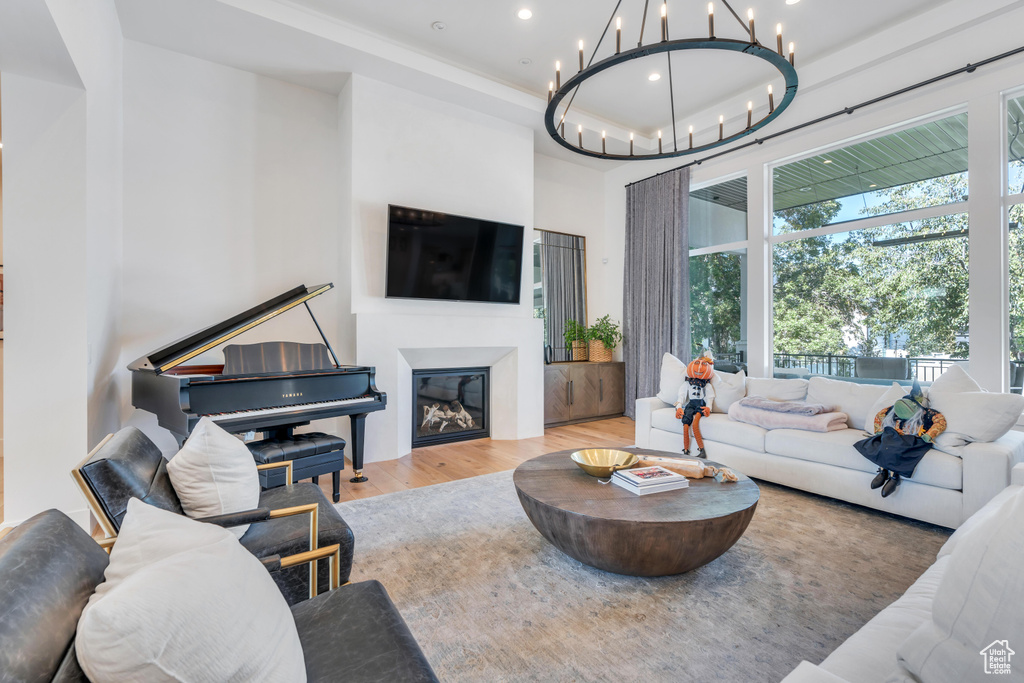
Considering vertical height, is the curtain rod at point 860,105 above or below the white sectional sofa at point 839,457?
above

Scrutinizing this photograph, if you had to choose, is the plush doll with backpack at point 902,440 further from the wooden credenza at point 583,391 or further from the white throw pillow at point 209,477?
the white throw pillow at point 209,477

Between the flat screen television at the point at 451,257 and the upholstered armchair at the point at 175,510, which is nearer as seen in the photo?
the upholstered armchair at the point at 175,510

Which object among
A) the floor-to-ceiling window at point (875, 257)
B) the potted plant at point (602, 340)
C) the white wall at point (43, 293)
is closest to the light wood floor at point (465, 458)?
the potted plant at point (602, 340)

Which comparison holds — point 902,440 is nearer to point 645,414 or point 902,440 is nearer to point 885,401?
point 885,401

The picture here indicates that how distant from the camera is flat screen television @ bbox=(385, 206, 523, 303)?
13.9ft

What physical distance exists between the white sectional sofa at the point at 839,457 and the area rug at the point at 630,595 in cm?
16

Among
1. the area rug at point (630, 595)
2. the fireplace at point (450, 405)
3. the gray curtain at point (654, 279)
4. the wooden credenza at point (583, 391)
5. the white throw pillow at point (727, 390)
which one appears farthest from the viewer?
the wooden credenza at point (583, 391)

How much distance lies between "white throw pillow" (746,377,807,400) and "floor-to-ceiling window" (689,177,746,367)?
47.8 inches

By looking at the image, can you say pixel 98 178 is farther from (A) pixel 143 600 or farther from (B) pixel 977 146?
(B) pixel 977 146

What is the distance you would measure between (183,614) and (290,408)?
251cm

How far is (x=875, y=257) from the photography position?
4.15 meters

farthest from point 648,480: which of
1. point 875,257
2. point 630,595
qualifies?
point 875,257

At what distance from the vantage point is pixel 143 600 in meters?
0.68

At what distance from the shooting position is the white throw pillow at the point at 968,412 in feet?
8.34
